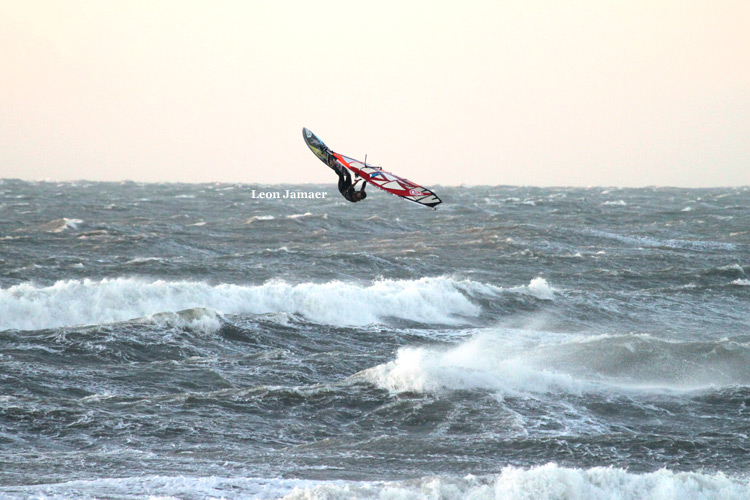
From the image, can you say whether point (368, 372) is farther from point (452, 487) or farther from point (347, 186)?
point (452, 487)

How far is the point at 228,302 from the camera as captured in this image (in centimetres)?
1989

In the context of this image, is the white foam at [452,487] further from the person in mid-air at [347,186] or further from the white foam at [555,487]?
the person in mid-air at [347,186]

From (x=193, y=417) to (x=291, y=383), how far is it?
230cm

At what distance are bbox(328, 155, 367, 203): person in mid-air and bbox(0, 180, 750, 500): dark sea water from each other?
3156 mm

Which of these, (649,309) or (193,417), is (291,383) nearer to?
(193,417)

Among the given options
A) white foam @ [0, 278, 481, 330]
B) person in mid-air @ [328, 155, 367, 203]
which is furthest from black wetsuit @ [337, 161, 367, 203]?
white foam @ [0, 278, 481, 330]

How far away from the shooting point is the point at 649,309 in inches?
864

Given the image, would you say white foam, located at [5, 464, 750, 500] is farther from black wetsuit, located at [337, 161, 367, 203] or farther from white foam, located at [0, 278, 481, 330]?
white foam, located at [0, 278, 481, 330]

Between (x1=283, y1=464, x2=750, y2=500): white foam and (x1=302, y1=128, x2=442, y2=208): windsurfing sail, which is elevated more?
(x1=302, y1=128, x2=442, y2=208): windsurfing sail

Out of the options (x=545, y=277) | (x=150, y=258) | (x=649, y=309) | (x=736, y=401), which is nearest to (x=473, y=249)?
(x=545, y=277)

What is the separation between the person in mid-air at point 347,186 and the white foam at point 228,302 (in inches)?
248

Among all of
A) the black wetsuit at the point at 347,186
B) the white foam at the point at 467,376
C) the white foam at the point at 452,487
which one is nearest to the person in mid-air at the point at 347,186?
the black wetsuit at the point at 347,186

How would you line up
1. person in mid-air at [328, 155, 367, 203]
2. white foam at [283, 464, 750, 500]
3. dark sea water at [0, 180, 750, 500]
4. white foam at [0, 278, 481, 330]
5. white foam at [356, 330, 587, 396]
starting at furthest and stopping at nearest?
1. white foam at [0, 278, 481, 330]
2. white foam at [356, 330, 587, 396]
3. person in mid-air at [328, 155, 367, 203]
4. dark sea water at [0, 180, 750, 500]
5. white foam at [283, 464, 750, 500]

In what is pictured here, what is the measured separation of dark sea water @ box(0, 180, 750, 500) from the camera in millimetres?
9617
